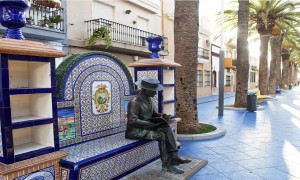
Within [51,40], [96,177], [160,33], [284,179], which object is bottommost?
[284,179]

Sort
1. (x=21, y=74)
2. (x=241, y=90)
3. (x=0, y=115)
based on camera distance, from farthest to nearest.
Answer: (x=241, y=90)
(x=21, y=74)
(x=0, y=115)

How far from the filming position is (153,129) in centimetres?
414

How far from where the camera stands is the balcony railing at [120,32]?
12.6 m

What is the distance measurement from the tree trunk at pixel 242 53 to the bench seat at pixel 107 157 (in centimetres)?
954

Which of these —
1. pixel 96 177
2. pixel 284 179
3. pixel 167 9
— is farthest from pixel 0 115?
pixel 167 9

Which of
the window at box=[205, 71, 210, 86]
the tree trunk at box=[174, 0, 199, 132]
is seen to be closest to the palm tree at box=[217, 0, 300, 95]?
the window at box=[205, 71, 210, 86]

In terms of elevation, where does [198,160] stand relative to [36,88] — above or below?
below

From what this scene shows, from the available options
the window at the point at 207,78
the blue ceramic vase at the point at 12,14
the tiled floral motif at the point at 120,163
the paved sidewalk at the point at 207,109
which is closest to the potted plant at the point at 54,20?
the paved sidewalk at the point at 207,109

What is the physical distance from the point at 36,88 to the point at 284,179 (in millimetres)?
3879

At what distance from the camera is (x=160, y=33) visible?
1858 cm

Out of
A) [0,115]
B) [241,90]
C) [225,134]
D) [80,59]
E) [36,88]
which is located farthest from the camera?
[241,90]

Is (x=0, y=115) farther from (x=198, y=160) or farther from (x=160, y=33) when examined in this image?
(x=160, y=33)

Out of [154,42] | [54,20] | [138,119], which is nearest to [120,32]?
[54,20]

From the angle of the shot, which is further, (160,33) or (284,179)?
(160,33)
